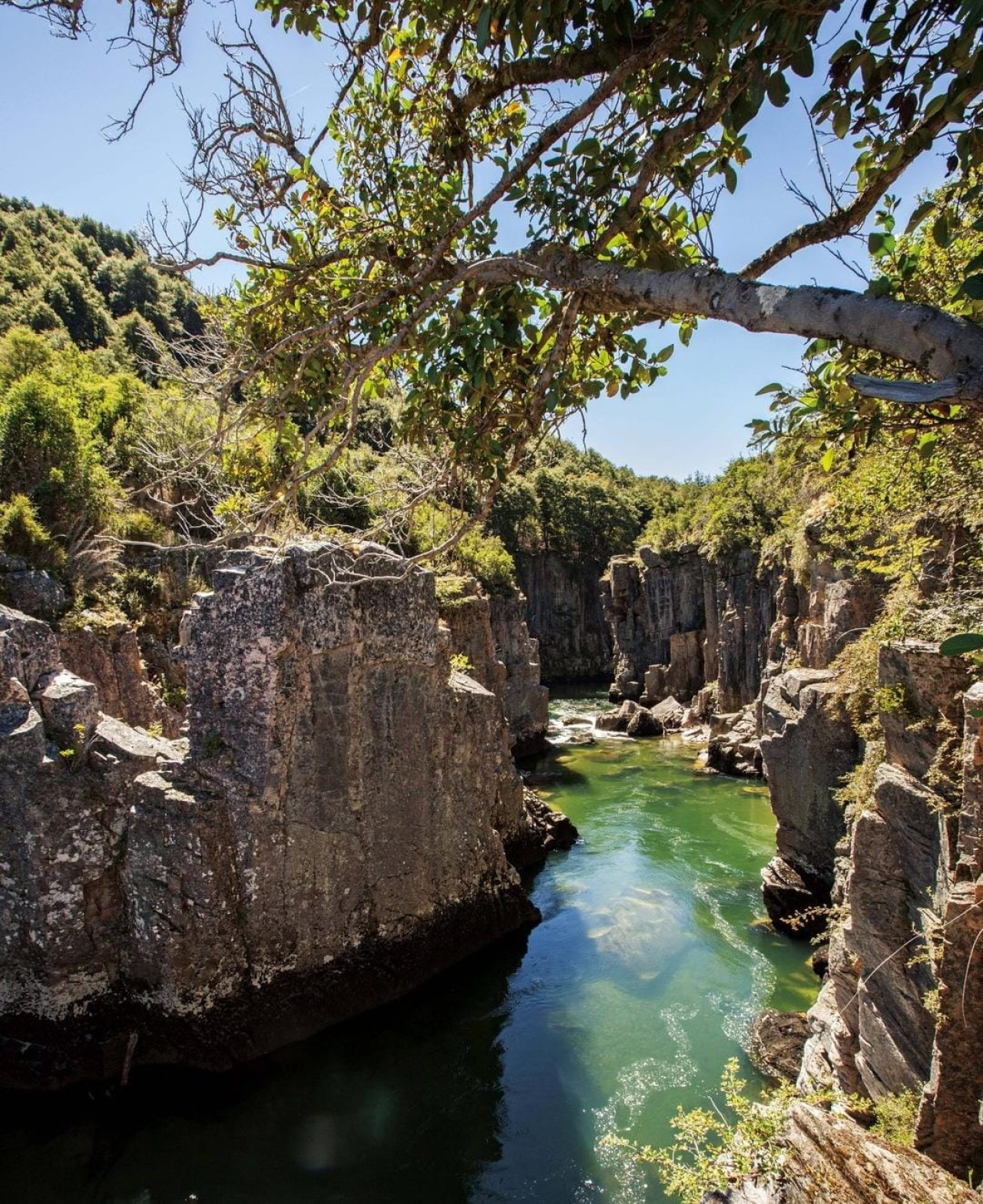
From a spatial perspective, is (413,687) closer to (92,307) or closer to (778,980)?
(778,980)

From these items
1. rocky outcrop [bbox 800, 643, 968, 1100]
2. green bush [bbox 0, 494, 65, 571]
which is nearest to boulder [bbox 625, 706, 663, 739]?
green bush [bbox 0, 494, 65, 571]

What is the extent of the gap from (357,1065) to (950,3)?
36.2 ft

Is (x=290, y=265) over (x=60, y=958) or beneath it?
over

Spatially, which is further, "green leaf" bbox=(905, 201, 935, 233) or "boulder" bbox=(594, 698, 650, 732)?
"boulder" bbox=(594, 698, 650, 732)

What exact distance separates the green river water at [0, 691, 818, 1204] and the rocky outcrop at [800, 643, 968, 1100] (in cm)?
280

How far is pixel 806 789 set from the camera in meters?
12.3

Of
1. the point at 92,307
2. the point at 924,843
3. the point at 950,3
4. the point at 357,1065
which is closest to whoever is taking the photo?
the point at 950,3

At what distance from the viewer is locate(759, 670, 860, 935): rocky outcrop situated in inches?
465

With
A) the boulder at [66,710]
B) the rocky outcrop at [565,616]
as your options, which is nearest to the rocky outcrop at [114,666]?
the boulder at [66,710]

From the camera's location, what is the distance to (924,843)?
20.3ft

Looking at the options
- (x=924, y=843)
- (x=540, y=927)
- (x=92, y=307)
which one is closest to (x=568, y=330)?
(x=924, y=843)

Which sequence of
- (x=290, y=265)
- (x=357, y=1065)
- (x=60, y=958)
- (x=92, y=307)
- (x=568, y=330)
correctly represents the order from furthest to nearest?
1. (x=92, y=307)
2. (x=357, y=1065)
3. (x=60, y=958)
4. (x=290, y=265)
5. (x=568, y=330)

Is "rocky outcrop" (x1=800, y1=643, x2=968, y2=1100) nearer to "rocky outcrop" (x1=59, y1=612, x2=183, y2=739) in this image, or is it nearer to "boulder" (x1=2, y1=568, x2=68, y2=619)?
"rocky outcrop" (x1=59, y1=612, x2=183, y2=739)

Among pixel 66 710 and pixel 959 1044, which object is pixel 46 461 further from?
pixel 959 1044
